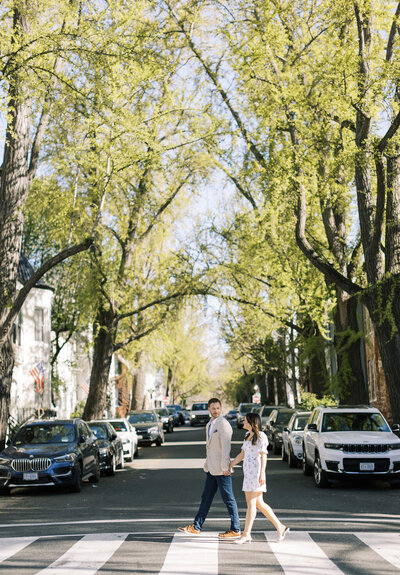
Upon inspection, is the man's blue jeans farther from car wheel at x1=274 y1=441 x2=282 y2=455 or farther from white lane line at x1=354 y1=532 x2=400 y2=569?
car wheel at x1=274 y1=441 x2=282 y2=455

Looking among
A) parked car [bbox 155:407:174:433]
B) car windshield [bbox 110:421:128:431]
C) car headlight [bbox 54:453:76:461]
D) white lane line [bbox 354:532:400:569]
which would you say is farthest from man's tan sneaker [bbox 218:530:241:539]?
parked car [bbox 155:407:174:433]

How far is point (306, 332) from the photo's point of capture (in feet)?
110

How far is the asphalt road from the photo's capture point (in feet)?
27.0

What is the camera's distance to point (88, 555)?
8.90 m

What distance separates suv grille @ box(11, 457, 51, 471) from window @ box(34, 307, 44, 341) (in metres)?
24.6

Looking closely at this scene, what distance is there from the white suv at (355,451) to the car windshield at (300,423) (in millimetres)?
5433

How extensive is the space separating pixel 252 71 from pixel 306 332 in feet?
47.9

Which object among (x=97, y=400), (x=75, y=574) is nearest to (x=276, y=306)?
(x=97, y=400)

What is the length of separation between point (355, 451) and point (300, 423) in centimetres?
717

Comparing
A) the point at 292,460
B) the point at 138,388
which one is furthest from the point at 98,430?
the point at 138,388

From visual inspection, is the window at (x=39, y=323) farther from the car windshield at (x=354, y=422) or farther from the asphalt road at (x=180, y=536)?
the car windshield at (x=354, y=422)

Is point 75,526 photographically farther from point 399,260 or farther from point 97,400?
point 97,400

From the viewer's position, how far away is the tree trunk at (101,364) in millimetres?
33062

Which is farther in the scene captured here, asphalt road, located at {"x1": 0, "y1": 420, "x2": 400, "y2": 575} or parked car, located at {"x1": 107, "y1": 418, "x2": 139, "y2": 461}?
parked car, located at {"x1": 107, "y1": 418, "x2": 139, "y2": 461}
